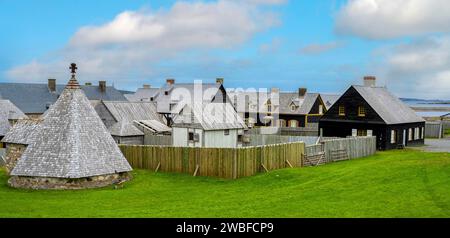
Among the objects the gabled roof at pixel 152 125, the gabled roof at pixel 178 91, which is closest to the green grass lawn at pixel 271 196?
the gabled roof at pixel 152 125

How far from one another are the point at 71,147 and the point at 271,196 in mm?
11256

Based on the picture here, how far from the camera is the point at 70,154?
2570 centimetres

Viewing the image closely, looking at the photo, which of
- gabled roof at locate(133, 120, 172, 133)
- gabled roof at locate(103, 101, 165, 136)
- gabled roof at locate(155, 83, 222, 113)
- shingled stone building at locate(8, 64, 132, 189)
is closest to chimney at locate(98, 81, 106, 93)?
gabled roof at locate(155, 83, 222, 113)

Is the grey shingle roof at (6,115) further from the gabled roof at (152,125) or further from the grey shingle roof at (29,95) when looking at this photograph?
the grey shingle roof at (29,95)

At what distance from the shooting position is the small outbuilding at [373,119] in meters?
49.2

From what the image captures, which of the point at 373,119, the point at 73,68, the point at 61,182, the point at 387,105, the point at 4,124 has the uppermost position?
the point at 73,68

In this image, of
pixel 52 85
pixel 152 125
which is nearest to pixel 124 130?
pixel 152 125

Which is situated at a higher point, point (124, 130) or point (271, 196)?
point (124, 130)

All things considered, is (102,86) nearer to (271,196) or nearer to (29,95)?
(29,95)

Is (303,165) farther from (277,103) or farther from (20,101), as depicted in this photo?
(20,101)

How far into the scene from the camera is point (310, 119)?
7244cm

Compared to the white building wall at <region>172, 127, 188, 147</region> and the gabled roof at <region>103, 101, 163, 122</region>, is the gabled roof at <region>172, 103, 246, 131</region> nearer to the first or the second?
the white building wall at <region>172, 127, 188, 147</region>
